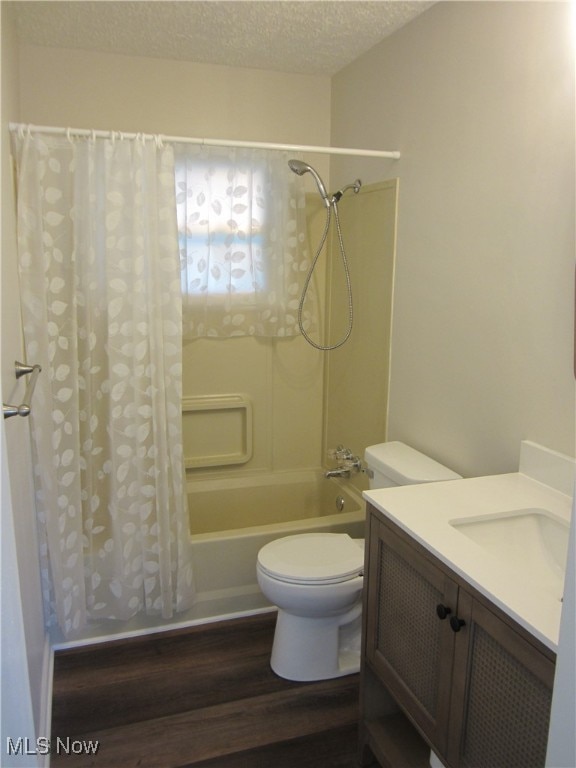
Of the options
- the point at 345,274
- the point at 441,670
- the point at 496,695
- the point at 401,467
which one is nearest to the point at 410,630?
the point at 441,670

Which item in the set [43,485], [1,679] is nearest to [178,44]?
[43,485]

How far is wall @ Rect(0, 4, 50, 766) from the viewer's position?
0.96 m

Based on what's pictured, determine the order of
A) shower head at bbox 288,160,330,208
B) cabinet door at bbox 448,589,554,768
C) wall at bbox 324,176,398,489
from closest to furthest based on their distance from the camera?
A: cabinet door at bbox 448,589,554,768, wall at bbox 324,176,398,489, shower head at bbox 288,160,330,208

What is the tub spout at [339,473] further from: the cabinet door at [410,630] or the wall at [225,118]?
the cabinet door at [410,630]

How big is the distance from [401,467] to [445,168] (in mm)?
1067

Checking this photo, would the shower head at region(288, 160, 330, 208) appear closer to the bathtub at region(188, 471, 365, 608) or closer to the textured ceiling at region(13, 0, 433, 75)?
the textured ceiling at region(13, 0, 433, 75)

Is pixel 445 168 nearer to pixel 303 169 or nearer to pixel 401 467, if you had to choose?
pixel 303 169

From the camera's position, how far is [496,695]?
1.24 meters

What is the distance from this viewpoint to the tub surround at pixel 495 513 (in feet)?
3.84

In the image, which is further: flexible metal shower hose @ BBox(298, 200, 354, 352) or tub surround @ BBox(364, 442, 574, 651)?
flexible metal shower hose @ BBox(298, 200, 354, 352)

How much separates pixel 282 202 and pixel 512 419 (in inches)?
63.2

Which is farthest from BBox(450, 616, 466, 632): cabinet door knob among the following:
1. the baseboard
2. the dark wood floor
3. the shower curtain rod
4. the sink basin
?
the shower curtain rod

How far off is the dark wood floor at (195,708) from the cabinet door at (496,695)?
2.28 ft

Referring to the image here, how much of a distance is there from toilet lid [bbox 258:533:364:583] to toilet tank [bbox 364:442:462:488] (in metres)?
0.27
